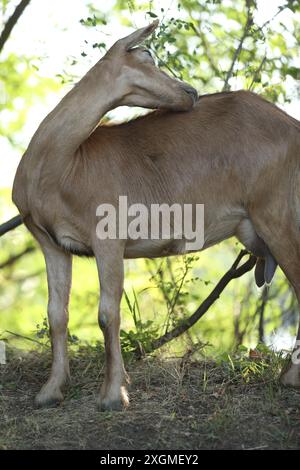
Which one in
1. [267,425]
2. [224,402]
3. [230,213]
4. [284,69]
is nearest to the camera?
[267,425]

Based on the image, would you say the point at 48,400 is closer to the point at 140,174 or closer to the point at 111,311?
the point at 111,311

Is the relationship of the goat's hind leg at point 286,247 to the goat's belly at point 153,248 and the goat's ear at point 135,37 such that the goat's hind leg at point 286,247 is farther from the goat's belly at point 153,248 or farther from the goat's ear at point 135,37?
the goat's ear at point 135,37

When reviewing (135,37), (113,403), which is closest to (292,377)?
(113,403)

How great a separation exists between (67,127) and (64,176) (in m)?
0.34

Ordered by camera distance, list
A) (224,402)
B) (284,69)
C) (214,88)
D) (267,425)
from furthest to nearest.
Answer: (214,88)
(284,69)
(224,402)
(267,425)

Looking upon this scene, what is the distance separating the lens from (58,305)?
6344mm

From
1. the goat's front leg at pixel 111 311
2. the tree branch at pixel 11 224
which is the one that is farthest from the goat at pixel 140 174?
the tree branch at pixel 11 224

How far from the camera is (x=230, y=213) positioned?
6223 mm

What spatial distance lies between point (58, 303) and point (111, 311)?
1.99ft

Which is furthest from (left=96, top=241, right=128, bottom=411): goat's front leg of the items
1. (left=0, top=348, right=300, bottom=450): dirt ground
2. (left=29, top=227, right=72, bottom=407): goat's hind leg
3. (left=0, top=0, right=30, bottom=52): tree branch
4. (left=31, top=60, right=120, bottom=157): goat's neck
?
(left=0, top=0, right=30, bottom=52): tree branch

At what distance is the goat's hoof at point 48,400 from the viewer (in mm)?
6059

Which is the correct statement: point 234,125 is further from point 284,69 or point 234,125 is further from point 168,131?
point 284,69

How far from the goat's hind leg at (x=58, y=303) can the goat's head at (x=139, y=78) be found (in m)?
1.20
